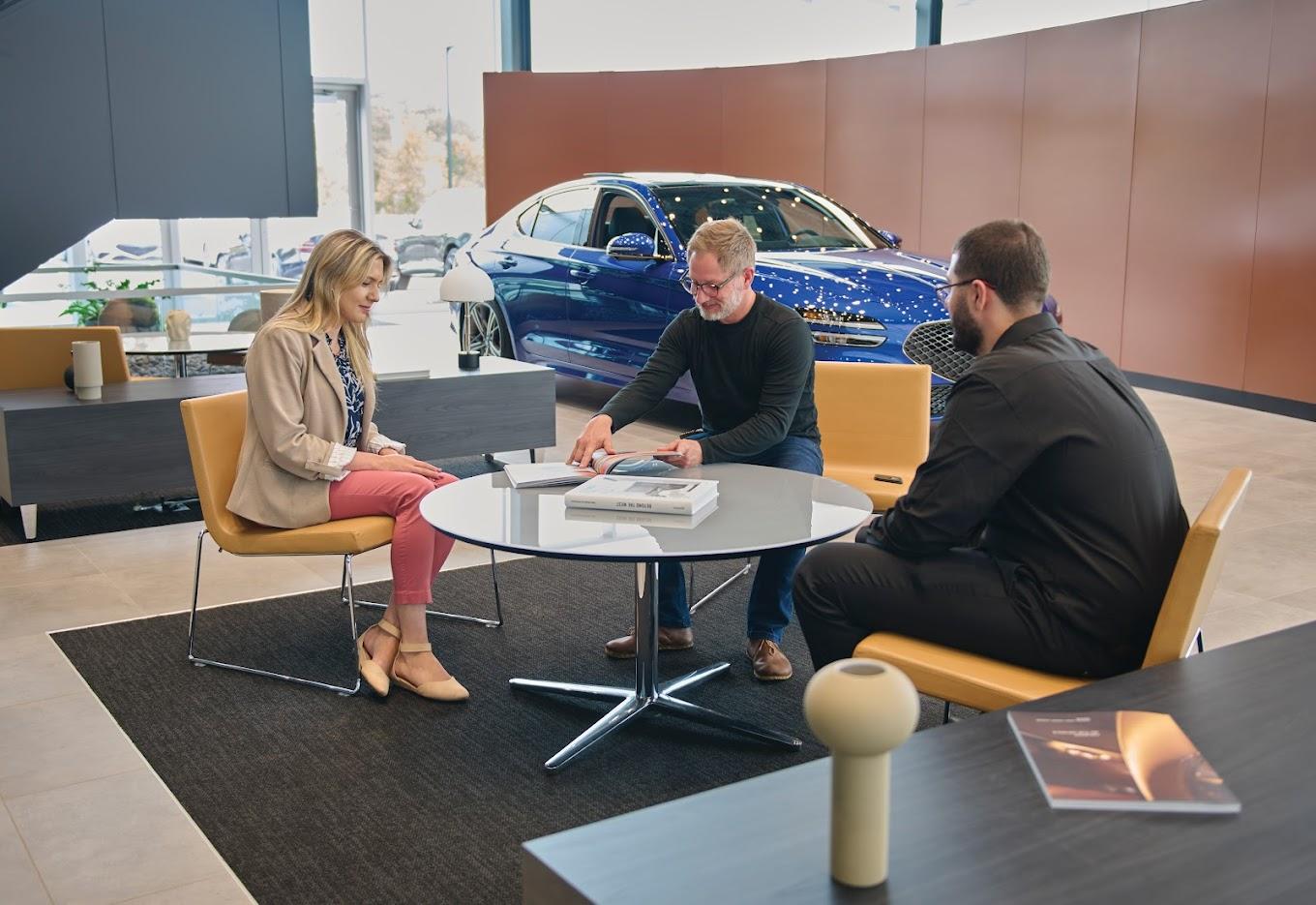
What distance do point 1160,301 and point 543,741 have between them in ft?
21.5

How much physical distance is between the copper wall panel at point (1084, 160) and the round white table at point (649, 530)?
6.09 metres

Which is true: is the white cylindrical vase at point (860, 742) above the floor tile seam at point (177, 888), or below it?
above

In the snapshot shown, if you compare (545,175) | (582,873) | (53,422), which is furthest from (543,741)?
(545,175)

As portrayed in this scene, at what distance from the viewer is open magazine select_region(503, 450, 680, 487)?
330 cm

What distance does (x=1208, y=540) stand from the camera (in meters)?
2.27

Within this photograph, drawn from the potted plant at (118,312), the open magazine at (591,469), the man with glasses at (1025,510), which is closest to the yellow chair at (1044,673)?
the man with glasses at (1025,510)

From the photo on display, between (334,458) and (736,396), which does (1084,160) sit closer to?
(736,396)

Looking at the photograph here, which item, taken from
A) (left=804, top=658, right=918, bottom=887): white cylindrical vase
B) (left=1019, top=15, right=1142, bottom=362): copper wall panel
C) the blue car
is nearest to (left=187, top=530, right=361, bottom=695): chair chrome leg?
(left=804, top=658, right=918, bottom=887): white cylindrical vase

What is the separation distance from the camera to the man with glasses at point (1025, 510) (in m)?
2.43

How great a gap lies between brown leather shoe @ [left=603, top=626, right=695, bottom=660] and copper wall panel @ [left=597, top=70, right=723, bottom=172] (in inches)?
325

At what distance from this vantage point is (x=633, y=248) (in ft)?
22.3

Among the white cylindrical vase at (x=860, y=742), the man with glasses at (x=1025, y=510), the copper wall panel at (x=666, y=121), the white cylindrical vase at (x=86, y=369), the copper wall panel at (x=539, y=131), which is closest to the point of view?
the white cylindrical vase at (x=860, y=742)

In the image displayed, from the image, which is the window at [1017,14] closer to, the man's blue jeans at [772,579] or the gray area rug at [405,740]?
the man's blue jeans at [772,579]

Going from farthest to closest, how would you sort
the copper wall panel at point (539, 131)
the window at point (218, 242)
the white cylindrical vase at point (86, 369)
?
the window at point (218, 242), the copper wall panel at point (539, 131), the white cylindrical vase at point (86, 369)
